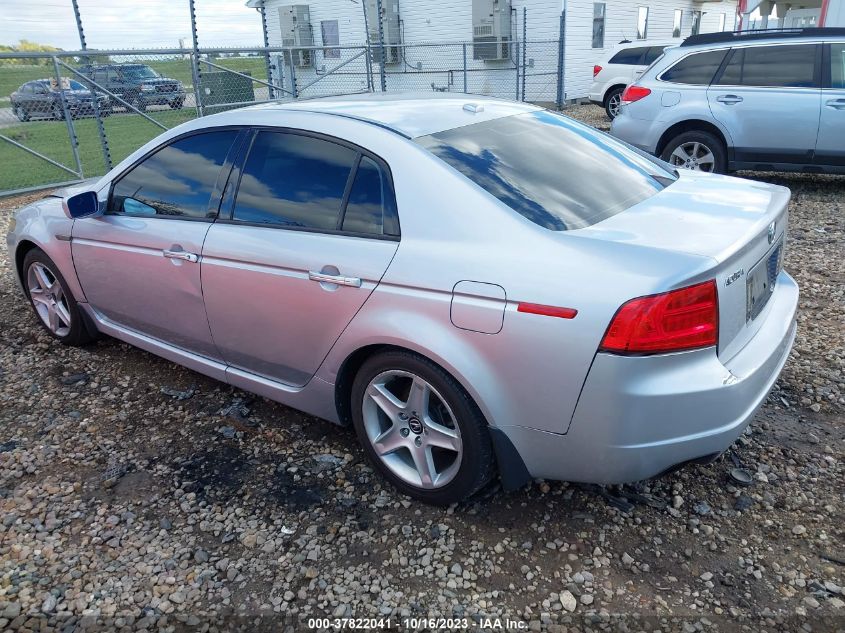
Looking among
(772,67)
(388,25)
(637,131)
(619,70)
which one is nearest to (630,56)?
(619,70)

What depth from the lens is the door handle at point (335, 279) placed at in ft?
8.90

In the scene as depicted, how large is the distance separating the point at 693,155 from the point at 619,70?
25.9 feet

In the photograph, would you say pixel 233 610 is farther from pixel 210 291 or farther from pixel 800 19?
pixel 800 19

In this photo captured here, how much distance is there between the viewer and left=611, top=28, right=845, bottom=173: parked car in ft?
23.8

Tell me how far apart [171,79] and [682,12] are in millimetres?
20248

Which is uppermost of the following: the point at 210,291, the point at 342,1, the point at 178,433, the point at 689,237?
the point at 342,1

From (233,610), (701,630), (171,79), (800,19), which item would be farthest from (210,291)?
(800,19)

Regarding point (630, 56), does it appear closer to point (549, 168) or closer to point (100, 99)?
point (100, 99)

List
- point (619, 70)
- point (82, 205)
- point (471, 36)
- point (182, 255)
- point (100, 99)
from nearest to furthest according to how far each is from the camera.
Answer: point (182, 255), point (82, 205), point (100, 99), point (619, 70), point (471, 36)

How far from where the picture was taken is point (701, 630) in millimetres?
2215

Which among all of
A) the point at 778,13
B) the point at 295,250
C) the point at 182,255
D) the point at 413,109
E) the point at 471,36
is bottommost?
the point at 182,255

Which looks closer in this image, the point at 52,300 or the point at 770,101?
the point at 52,300

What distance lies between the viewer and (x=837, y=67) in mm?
7215

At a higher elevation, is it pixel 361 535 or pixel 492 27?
Result: pixel 492 27
